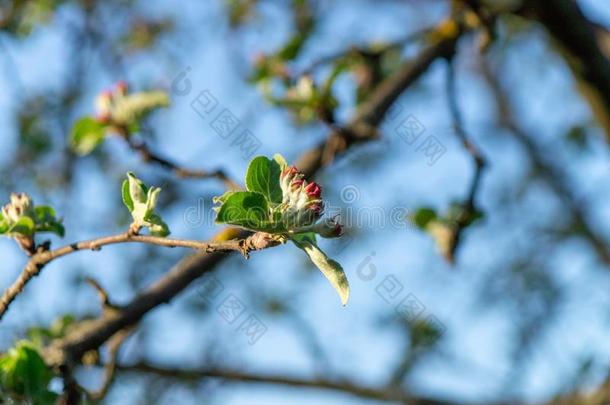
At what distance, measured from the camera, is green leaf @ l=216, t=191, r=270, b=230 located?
1166mm

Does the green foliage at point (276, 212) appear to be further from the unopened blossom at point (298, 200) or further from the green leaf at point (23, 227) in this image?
the green leaf at point (23, 227)

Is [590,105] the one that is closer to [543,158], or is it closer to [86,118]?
[86,118]

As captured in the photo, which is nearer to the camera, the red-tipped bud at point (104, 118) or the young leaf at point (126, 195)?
the young leaf at point (126, 195)

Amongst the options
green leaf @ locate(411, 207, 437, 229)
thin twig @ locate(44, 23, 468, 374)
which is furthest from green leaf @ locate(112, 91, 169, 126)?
green leaf @ locate(411, 207, 437, 229)

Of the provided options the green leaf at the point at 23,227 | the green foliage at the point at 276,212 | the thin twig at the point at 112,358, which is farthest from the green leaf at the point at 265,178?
the thin twig at the point at 112,358

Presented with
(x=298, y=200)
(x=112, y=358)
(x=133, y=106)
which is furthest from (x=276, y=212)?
(x=133, y=106)

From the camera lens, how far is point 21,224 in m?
1.50

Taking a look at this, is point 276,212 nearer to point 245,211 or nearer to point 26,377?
point 245,211

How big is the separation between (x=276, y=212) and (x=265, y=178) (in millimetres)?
77

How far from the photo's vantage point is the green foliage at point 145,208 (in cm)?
131

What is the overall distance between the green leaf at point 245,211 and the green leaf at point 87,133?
1.24m

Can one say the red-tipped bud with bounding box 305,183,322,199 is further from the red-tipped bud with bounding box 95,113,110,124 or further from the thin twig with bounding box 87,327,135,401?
the red-tipped bud with bounding box 95,113,110,124

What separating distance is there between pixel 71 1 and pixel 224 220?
3.87m

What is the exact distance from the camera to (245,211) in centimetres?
118
